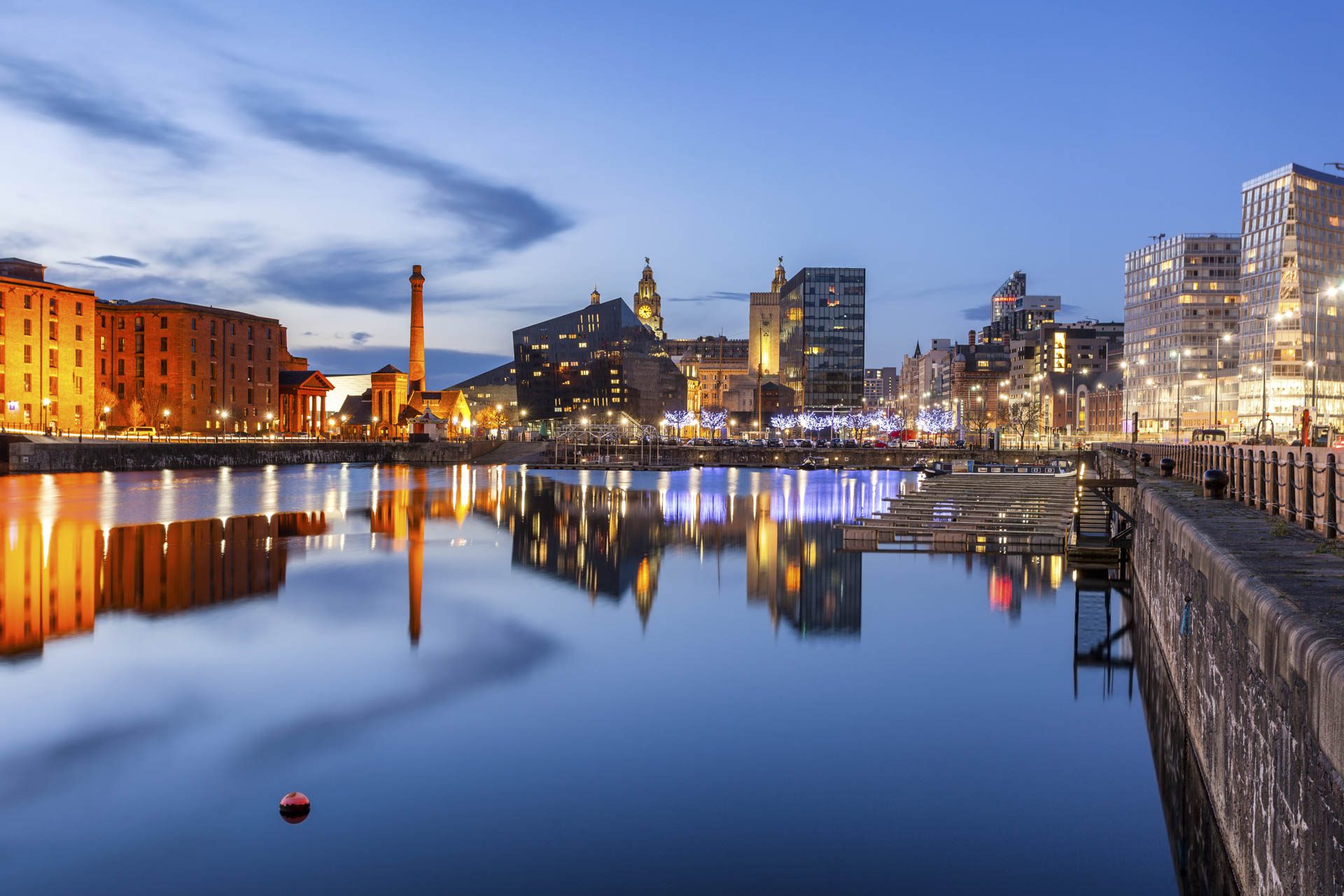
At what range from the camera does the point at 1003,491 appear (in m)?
68.8

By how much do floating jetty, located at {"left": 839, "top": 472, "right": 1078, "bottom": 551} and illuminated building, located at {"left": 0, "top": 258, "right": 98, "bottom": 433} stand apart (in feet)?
324

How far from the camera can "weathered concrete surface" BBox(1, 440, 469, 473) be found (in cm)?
10231

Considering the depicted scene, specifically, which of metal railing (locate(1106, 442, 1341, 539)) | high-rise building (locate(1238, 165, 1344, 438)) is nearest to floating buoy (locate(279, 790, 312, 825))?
metal railing (locate(1106, 442, 1341, 539))

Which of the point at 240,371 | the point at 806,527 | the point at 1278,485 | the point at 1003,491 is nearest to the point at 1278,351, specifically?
the point at 1003,491

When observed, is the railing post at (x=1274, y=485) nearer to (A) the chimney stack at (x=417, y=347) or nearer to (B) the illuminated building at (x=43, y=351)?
(B) the illuminated building at (x=43, y=351)

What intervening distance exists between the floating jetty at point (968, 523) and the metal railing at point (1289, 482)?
54.2ft

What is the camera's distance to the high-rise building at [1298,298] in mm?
173125

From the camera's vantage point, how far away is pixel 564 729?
2061cm

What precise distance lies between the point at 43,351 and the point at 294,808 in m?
121

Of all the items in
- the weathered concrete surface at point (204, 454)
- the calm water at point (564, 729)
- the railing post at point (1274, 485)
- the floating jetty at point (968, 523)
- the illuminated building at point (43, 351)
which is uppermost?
the illuminated building at point (43, 351)

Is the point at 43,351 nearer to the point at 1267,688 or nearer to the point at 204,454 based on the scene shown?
the point at 204,454

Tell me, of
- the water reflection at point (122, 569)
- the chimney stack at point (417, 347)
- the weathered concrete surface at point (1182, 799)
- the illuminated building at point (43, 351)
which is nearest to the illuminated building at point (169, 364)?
the illuminated building at point (43, 351)

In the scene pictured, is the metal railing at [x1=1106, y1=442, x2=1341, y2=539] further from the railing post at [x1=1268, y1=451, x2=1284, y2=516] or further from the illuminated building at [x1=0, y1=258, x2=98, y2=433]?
the illuminated building at [x1=0, y1=258, x2=98, y2=433]

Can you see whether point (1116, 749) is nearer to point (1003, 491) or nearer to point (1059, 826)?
point (1059, 826)
